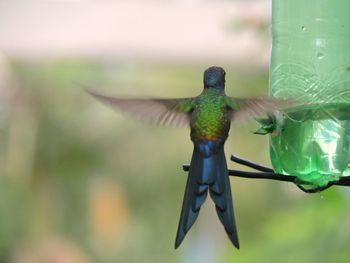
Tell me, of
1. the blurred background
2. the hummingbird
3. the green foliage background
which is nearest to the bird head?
the hummingbird

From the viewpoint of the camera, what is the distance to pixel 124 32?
7.36 meters

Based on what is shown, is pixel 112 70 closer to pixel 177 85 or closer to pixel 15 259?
pixel 177 85

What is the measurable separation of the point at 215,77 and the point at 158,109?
0.18m

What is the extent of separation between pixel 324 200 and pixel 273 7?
95 cm

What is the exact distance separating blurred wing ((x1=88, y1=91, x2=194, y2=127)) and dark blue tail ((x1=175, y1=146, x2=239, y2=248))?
155mm

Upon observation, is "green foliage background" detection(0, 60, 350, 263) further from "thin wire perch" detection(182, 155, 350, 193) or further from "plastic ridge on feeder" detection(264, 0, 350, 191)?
"thin wire perch" detection(182, 155, 350, 193)

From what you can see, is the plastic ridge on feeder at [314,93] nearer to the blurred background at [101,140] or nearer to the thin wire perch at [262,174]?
the thin wire perch at [262,174]

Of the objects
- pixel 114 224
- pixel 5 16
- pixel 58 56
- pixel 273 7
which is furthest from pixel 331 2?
pixel 5 16

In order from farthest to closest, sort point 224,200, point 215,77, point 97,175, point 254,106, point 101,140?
1. point 101,140
2. point 97,175
3. point 215,77
4. point 254,106
5. point 224,200

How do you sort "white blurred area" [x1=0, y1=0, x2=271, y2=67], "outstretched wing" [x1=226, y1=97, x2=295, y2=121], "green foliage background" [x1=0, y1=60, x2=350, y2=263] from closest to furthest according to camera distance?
"outstretched wing" [x1=226, y1=97, x2=295, y2=121]
"green foliage background" [x1=0, y1=60, x2=350, y2=263]
"white blurred area" [x1=0, y1=0, x2=271, y2=67]

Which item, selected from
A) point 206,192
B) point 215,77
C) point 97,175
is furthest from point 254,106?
point 97,175

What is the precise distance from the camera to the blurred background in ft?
22.8

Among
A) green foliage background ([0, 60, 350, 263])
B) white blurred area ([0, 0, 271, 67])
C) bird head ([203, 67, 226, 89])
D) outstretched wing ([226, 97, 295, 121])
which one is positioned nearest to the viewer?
outstretched wing ([226, 97, 295, 121])

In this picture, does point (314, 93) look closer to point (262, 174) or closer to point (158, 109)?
point (262, 174)
